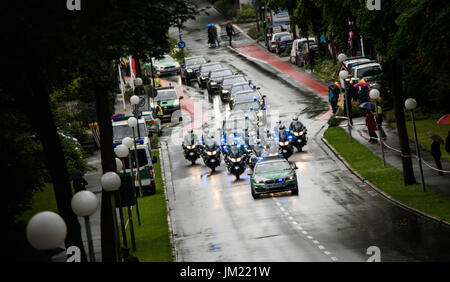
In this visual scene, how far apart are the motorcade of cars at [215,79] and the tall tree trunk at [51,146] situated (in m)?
33.5

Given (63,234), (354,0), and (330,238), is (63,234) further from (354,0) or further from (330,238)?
(354,0)

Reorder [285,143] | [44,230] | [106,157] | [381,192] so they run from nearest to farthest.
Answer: [44,230] < [106,157] < [381,192] < [285,143]

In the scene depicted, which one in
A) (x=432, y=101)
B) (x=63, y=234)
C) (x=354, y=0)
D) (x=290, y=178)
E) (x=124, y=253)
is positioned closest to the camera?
(x=63, y=234)

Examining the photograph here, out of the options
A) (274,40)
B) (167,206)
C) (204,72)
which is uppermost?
(274,40)

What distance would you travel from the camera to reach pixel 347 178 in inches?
1209

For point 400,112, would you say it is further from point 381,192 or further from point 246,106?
point 246,106

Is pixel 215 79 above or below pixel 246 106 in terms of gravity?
above

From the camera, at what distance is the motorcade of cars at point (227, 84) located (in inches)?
2000

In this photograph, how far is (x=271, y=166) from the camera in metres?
30.0

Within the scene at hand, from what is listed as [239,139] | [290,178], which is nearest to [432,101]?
[239,139]

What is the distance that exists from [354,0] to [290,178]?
6.76 metres

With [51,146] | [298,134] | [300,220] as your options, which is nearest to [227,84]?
[298,134]

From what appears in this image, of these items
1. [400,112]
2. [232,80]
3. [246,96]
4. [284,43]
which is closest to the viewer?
[400,112]

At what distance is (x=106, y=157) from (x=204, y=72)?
36901 millimetres
